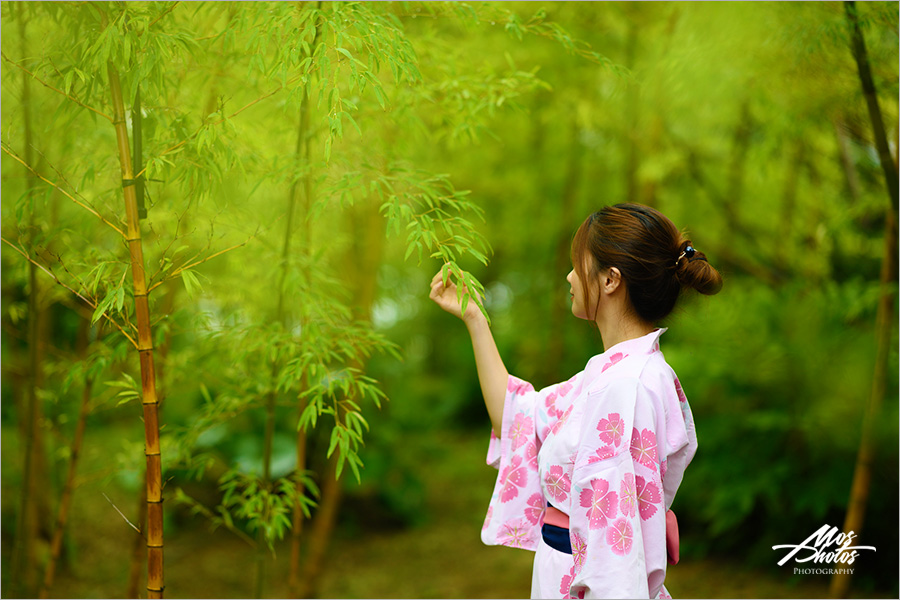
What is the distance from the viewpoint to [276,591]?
384cm

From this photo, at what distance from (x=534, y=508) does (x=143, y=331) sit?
94 cm

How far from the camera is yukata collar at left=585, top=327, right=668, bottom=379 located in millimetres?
1324

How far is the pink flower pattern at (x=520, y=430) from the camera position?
5.06 feet

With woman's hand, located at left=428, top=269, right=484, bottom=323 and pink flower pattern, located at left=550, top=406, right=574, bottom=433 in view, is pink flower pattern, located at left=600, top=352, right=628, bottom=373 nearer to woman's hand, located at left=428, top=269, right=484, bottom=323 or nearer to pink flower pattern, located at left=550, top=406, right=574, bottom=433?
pink flower pattern, located at left=550, top=406, right=574, bottom=433

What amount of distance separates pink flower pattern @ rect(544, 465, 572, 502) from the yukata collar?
8.1 inches

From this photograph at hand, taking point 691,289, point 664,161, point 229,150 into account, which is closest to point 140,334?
point 229,150

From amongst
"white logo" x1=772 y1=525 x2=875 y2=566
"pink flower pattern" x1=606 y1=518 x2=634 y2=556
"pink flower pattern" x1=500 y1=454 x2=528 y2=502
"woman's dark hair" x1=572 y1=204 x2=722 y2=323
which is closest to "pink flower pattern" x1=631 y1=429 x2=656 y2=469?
"pink flower pattern" x1=606 y1=518 x2=634 y2=556

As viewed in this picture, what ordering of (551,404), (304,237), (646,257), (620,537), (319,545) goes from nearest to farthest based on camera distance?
(620,537)
(646,257)
(551,404)
(304,237)
(319,545)

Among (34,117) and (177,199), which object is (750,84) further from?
(34,117)

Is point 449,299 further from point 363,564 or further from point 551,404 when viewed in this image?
point 363,564

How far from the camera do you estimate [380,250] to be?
4.08m

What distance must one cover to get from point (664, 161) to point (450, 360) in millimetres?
5388

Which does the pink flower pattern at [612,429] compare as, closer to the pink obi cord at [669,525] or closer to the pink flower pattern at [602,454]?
the pink flower pattern at [602,454]

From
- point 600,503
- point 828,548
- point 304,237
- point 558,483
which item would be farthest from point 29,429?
point 828,548
